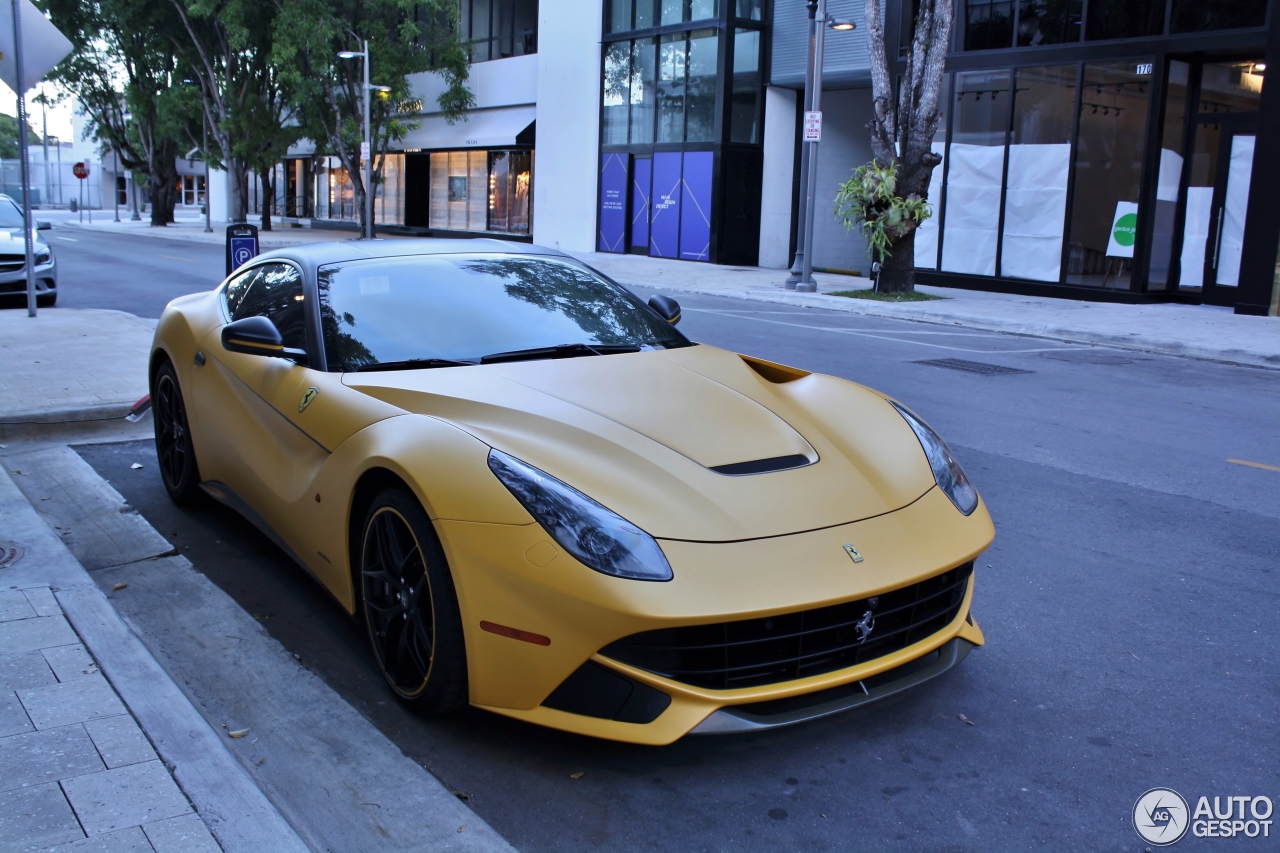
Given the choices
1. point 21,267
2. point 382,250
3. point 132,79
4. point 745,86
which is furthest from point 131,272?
point 132,79

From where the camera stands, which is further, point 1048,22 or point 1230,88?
point 1048,22

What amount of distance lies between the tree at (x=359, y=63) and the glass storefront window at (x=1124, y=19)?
2158 centimetres

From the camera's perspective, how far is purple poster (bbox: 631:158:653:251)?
29344 mm

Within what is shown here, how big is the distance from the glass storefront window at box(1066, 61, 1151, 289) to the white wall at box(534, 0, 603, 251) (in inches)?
587

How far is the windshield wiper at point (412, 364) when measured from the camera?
156 inches

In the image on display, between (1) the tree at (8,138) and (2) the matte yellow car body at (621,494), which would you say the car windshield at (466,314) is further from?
(1) the tree at (8,138)

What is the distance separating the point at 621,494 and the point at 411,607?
0.76 metres

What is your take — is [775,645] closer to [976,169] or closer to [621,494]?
[621,494]

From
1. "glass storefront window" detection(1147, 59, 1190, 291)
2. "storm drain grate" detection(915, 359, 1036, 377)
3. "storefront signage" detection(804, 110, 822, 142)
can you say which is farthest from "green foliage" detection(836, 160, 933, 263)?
"storm drain grate" detection(915, 359, 1036, 377)

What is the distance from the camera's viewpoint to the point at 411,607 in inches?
130

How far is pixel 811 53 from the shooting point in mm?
19672

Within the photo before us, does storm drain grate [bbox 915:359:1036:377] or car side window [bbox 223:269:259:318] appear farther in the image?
storm drain grate [bbox 915:359:1036:377]

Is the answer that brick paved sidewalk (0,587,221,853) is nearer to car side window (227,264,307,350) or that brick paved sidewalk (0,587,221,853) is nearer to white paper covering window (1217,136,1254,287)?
car side window (227,264,307,350)

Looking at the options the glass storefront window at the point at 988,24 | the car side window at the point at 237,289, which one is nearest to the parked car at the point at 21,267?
the car side window at the point at 237,289
